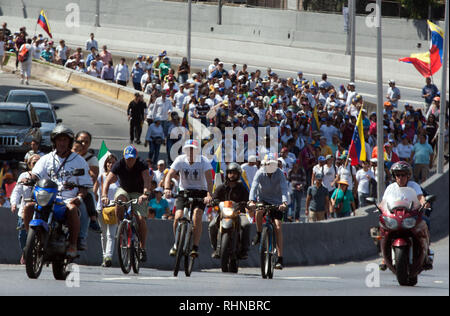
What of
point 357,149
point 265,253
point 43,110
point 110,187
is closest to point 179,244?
point 265,253

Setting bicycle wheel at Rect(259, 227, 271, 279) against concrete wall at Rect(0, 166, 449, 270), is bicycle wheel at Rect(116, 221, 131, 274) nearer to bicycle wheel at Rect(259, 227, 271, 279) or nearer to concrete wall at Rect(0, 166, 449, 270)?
bicycle wheel at Rect(259, 227, 271, 279)

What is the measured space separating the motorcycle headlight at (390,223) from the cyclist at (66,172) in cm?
370

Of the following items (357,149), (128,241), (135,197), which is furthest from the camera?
(357,149)

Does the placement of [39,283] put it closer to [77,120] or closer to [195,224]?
[195,224]

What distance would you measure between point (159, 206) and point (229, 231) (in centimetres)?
504

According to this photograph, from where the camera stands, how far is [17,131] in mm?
28641

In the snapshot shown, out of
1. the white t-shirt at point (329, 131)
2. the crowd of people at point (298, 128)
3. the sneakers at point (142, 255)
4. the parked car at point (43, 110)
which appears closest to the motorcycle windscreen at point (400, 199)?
the sneakers at point (142, 255)

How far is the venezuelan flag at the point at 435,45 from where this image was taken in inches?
1321

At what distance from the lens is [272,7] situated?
211 ft

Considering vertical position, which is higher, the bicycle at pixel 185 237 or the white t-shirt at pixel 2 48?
the white t-shirt at pixel 2 48

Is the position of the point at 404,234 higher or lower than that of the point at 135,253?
higher

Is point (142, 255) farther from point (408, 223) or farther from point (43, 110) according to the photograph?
point (43, 110)

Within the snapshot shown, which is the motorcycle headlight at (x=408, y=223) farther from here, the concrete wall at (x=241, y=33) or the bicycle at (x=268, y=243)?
the concrete wall at (x=241, y=33)

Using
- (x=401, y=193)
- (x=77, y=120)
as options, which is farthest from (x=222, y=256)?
(x=77, y=120)
